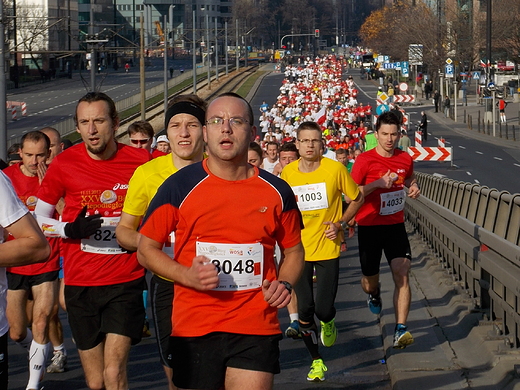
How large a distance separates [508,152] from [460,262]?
37.0 meters

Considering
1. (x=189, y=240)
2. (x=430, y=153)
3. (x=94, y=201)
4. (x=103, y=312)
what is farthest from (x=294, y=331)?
(x=430, y=153)

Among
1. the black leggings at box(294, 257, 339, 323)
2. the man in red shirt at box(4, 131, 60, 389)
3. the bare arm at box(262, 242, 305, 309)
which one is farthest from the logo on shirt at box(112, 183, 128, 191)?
the black leggings at box(294, 257, 339, 323)

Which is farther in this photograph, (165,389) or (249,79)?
(249,79)

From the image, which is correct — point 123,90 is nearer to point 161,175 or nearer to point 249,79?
point 249,79

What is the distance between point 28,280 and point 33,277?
0.06m

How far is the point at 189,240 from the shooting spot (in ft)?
15.6

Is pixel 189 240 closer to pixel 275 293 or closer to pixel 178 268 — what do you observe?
pixel 178 268

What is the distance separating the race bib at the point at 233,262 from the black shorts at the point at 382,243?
4.74 metres

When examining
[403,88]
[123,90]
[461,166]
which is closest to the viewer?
[461,166]

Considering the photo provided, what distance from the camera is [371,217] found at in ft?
30.7

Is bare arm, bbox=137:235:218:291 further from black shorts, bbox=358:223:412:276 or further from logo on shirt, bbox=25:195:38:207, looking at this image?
black shorts, bbox=358:223:412:276

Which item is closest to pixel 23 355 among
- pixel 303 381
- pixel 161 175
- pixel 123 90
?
pixel 303 381

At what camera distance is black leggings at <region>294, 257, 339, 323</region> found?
870 centimetres

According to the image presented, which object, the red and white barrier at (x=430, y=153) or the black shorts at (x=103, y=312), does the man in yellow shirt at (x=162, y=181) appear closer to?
the black shorts at (x=103, y=312)
